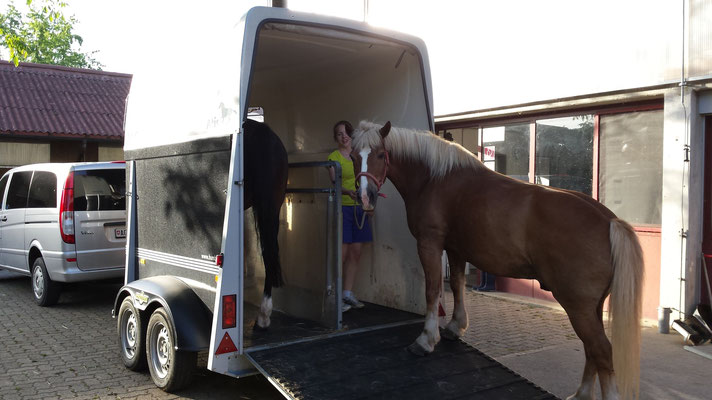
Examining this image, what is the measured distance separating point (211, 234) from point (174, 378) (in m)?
1.19

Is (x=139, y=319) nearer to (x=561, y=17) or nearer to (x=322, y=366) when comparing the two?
(x=322, y=366)

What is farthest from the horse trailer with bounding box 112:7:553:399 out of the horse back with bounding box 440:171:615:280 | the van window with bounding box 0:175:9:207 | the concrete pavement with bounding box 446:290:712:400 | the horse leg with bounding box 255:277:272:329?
the van window with bounding box 0:175:9:207

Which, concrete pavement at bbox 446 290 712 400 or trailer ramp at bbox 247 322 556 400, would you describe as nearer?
trailer ramp at bbox 247 322 556 400

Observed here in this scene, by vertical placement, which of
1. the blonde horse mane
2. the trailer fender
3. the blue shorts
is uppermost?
the blonde horse mane

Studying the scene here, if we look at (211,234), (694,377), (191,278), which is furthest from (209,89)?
(694,377)

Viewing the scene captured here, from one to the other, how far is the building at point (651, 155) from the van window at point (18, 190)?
7160 mm

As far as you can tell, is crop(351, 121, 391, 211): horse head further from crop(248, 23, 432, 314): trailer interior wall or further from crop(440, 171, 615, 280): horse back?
crop(248, 23, 432, 314): trailer interior wall

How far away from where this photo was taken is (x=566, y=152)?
26.4 ft

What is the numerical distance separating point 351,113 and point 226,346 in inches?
116

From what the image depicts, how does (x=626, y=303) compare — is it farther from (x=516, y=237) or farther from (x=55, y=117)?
(x=55, y=117)

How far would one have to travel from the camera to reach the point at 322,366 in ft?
12.5

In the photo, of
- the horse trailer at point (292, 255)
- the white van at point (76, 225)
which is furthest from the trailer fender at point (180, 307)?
the white van at point (76, 225)

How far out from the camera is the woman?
545 cm

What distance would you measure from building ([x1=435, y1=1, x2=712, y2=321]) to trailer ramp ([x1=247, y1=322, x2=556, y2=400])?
278 centimetres
